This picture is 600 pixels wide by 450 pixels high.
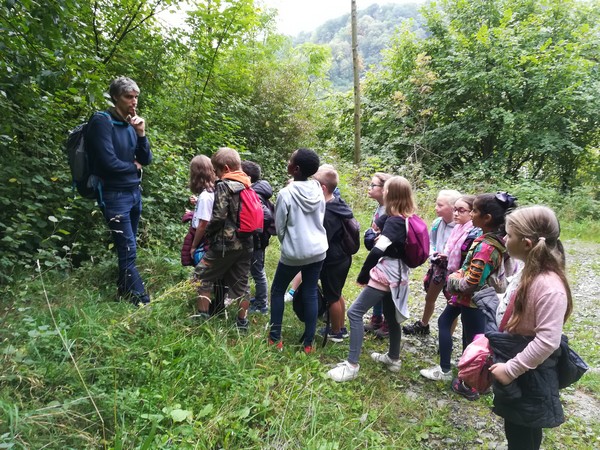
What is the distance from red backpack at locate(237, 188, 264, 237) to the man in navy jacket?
3.45ft

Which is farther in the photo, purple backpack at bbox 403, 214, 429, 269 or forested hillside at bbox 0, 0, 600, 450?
purple backpack at bbox 403, 214, 429, 269

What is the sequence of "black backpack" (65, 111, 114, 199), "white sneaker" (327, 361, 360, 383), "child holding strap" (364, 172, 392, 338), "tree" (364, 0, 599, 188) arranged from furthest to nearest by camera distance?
1. "tree" (364, 0, 599, 188)
2. "child holding strap" (364, 172, 392, 338)
3. "white sneaker" (327, 361, 360, 383)
4. "black backpack" (65, 111, 114, 199)

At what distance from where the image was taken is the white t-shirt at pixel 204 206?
3.44m

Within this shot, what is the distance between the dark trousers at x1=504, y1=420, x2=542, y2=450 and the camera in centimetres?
207

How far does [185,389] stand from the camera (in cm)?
236

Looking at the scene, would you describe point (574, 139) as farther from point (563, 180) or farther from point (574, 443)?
point (574, 443)

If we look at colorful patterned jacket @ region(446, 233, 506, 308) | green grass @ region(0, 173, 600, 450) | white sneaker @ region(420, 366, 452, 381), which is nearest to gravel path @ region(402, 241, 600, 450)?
green grass @ region(0, 173, 600, 450)

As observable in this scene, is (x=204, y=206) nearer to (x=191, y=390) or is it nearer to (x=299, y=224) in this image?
(x=299, y=224)

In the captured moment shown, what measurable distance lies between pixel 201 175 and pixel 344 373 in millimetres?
2305

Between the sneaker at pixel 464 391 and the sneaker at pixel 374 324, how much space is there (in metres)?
1.17

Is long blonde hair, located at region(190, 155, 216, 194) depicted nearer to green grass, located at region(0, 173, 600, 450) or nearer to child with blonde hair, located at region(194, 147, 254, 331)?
child with blonde hair, located at region(194, 147, 254, 331)

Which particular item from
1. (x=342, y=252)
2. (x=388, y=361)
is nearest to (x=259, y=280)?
(x=342, y=252)

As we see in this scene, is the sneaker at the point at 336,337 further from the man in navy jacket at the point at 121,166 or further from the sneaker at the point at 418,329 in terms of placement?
the man in navy jacket at the point at 121,166

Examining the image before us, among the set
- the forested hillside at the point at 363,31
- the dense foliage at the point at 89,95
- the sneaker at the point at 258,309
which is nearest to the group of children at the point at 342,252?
the sneaker at the point at 258,309
